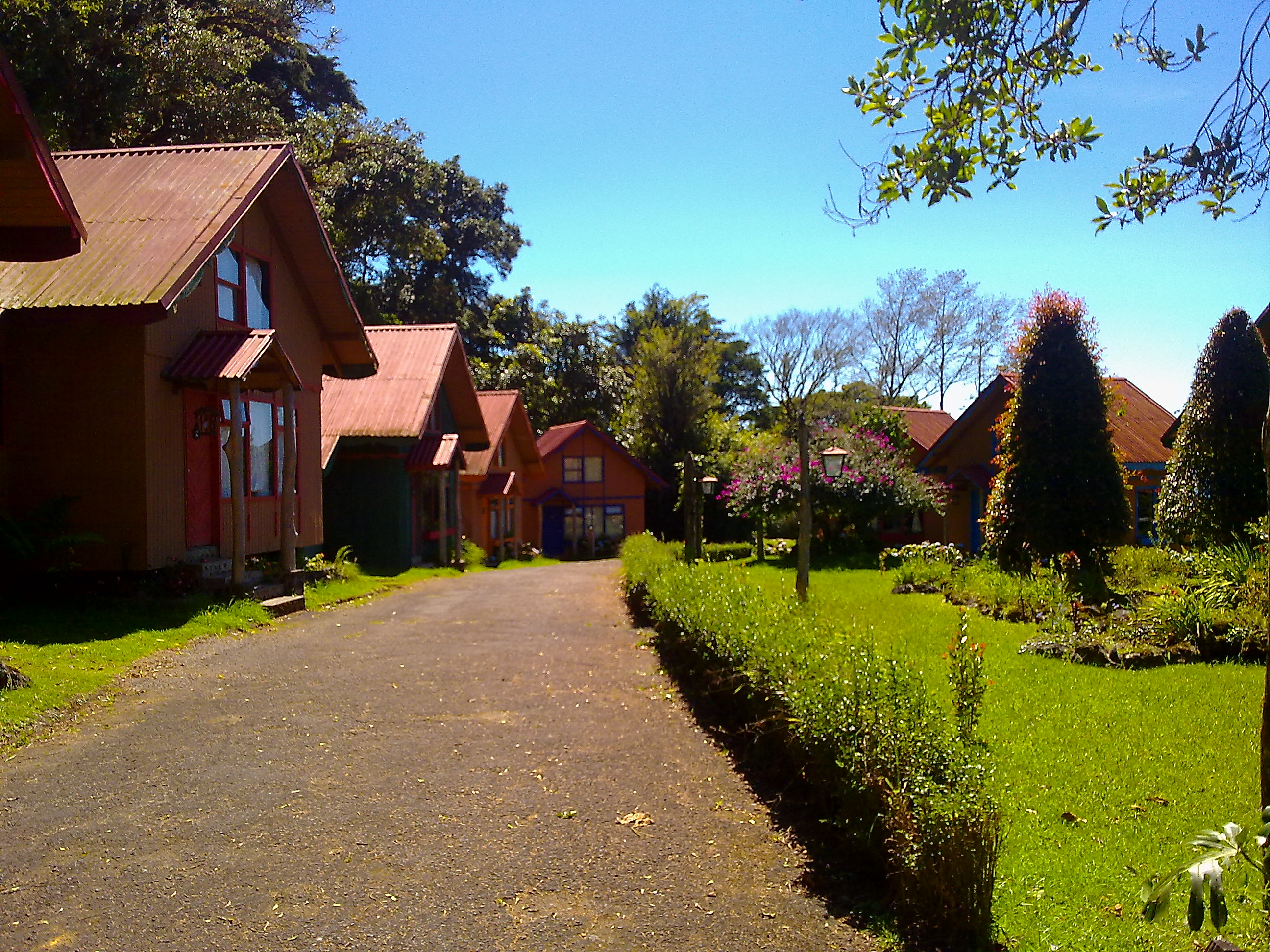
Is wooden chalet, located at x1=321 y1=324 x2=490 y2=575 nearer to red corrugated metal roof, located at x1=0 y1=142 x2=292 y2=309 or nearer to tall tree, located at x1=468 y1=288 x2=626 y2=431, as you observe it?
red corrugated metal roof, located at x1=0 y1=142 x2=292 y2=309

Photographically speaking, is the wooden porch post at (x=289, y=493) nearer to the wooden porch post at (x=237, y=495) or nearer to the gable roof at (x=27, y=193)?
the wooden porch post at (x=237, y=495)

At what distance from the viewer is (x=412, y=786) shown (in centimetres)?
639

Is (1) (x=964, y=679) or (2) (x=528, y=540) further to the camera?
(2) (x=528, y=540)

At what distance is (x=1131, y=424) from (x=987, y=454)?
4.06m

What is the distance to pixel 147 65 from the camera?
20.2m

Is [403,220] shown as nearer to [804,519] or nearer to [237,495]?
[237,495]

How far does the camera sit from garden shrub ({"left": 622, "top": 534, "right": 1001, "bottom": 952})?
4375mm

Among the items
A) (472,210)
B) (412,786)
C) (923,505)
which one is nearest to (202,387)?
(412,786)

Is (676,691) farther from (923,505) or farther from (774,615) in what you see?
(923,505)

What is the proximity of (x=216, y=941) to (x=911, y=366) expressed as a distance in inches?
2115

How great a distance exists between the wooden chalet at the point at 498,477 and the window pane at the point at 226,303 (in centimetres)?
1491

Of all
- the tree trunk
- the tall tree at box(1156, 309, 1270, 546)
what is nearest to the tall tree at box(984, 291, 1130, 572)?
the tall tree at box(1156, 309, 1270, 546)

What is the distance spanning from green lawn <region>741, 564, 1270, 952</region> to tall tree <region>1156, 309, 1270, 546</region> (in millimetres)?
7762

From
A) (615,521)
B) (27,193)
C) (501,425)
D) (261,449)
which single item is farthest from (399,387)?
(615,521)
